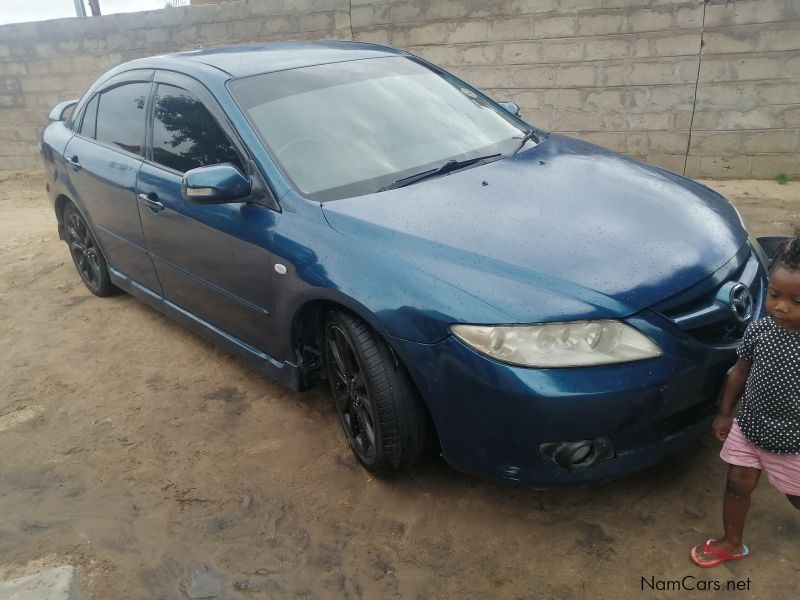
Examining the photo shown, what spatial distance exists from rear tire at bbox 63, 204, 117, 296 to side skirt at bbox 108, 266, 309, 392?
0.41 metres

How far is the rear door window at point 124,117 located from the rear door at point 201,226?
0.56 feet

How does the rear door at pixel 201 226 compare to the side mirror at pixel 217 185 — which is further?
the rear door at pixel 201 226

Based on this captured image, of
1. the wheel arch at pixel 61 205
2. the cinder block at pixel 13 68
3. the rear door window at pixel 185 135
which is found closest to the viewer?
the rear door window at pixel 185 135

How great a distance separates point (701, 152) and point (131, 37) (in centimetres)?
747

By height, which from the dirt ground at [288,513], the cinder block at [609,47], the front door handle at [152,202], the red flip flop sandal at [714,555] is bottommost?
the dirt ground at [288,513]

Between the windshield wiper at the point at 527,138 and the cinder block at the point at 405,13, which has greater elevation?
the cinder block at the point at 405,13

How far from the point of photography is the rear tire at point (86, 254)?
4.83m

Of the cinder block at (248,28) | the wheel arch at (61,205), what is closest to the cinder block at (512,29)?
the cinder block at (248,28)

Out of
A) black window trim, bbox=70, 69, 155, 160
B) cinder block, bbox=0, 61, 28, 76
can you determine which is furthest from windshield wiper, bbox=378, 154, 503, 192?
cinder block, bbox=0, 61, 28, 76

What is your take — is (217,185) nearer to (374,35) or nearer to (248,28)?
(374,35)

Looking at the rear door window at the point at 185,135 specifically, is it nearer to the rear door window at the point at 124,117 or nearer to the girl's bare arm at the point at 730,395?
the rear door window at the point at 124,117

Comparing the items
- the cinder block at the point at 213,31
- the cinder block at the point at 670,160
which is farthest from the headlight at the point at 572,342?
the cinder block at the point at 213,31

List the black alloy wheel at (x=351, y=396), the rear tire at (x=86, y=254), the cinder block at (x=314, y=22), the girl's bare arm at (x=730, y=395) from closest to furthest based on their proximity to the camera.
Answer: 1. the girl's bare arm at (x=730, y=395)
2. the black alloy wheel at (x=351, y=396)
3. the rear tire at (x=86, y=254)
4. the cinder block at (x=314, y=22)

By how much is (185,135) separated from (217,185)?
80 centimetres
